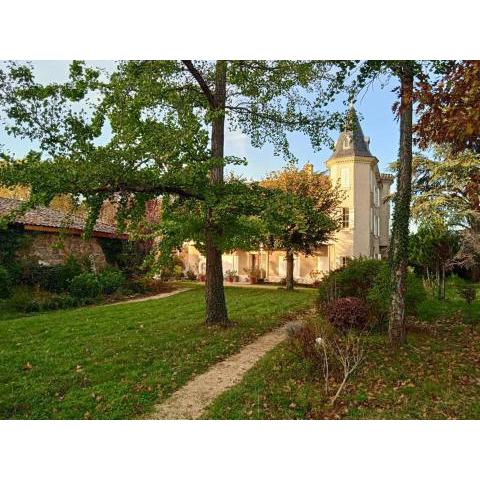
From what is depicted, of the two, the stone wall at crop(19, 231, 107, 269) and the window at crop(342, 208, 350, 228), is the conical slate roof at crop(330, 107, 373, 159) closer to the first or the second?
the window at crop(342, 208, 350, 228)

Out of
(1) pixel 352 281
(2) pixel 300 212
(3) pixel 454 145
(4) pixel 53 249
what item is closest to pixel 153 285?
(4) pixel 53 249

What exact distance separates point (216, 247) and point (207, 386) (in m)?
2.42

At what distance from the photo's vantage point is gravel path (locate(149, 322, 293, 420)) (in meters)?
3.33

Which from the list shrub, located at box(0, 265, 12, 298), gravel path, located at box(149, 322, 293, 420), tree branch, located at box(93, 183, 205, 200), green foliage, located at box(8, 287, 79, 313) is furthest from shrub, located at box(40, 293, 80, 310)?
gravel path, located at box(149, 322, 293, 420)

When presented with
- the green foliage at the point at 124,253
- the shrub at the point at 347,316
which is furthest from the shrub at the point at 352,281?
the green foliage at the point at 124,253

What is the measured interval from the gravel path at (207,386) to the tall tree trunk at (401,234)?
155 cm

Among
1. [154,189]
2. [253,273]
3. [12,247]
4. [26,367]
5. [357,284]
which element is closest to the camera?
[26,367]

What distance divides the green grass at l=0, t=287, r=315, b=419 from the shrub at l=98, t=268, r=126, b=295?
1.73m

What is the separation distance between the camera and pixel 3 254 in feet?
28.3

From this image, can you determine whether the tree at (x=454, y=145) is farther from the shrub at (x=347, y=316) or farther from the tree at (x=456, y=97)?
the shrub at (x=347, y=316)

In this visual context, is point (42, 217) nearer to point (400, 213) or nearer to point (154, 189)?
point (154, 189)

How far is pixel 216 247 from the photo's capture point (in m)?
5.86
